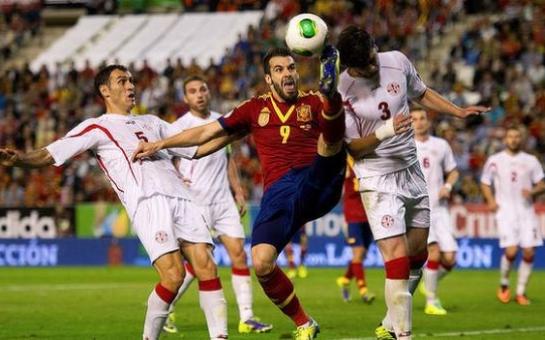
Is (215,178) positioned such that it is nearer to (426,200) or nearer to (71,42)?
(426,200)

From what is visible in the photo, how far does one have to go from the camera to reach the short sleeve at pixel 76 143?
36.3 feet

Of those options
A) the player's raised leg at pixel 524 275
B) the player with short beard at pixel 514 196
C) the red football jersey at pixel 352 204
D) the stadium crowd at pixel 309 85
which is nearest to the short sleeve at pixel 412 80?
the red football jersey at pixel 352 204

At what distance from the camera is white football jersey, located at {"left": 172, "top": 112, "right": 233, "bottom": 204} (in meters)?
15.6

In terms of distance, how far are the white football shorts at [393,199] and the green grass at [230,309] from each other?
232cm

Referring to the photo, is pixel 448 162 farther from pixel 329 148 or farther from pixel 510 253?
pixel 329 148

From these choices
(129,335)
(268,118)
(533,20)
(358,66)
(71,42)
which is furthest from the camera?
(71,42)

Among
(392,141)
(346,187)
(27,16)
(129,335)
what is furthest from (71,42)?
(392,141)

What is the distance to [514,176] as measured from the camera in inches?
767

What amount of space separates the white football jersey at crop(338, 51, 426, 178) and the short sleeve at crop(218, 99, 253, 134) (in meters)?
0.96

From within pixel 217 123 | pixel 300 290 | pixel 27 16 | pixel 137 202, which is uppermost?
pixel 27 16

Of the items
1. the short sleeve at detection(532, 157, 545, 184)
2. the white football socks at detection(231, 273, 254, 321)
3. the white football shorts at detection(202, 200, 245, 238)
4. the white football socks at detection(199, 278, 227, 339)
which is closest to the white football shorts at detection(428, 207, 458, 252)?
the short sleeve at detection(532, 157, 545, 184)

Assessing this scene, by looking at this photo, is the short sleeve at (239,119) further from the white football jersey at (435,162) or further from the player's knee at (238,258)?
the white football jersey at (435,162)

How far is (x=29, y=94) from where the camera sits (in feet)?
137

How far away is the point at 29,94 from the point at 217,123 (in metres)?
31.3
